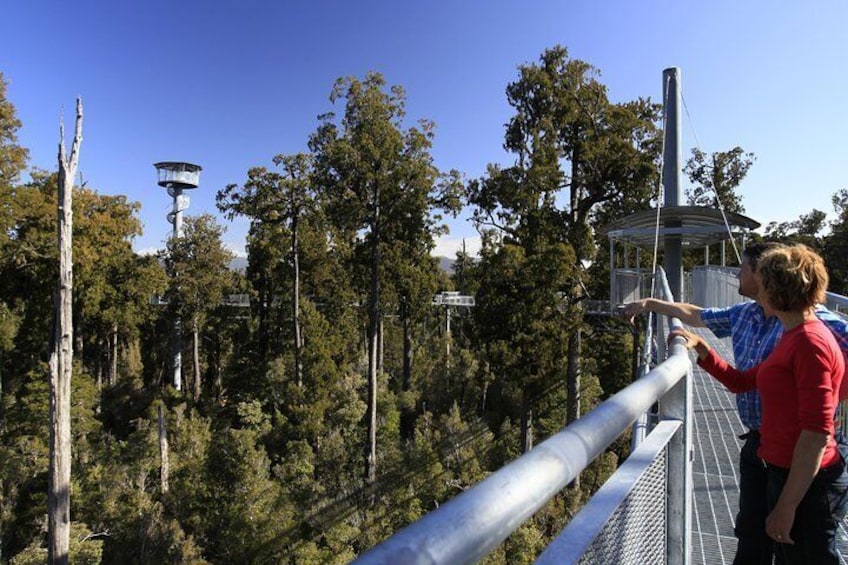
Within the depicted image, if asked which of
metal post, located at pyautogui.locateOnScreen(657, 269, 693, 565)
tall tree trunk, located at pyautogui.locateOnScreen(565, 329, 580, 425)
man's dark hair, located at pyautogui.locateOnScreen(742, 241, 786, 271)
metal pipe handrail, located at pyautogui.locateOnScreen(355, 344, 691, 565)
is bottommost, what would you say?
tall tree trunk, located at pyautogui.locateOnScreen(565, 329, 580, 425)

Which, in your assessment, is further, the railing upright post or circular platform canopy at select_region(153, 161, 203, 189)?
circular platform canopy at select_region(153, 161, 203, 189)

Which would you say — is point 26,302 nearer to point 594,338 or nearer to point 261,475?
point 261,475

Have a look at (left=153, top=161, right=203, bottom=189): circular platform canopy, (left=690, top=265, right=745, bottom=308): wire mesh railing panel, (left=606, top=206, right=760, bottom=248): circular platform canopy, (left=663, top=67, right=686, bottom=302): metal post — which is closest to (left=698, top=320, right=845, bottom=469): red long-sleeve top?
(left=690, top=265, right=745, bottom=308): wire mesh railing panel

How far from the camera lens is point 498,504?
2.02ft

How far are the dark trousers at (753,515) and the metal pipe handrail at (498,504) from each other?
153 centimetres

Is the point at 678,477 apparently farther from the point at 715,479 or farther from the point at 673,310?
the point at 715,479

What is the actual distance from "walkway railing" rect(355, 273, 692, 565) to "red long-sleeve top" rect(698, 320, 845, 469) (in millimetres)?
247

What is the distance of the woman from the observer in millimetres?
1547

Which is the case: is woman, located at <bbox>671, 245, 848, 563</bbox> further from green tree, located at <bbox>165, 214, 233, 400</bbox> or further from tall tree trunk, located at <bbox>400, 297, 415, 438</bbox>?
green tree, located at <bbox>165, 214, 233, 400</bbox>

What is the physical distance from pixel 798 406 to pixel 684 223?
8.63m

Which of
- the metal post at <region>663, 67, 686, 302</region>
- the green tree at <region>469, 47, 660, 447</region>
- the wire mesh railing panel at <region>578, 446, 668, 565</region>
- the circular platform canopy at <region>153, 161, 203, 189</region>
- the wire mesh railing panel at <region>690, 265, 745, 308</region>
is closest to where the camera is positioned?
the wire mesh railing panel at <region>578, 446, 668, 565</region>

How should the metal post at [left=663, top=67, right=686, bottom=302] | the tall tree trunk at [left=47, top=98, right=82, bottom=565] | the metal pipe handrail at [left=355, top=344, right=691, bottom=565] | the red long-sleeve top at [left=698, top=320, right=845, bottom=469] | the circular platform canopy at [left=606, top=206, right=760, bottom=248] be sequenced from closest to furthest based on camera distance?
the metal pipe handrail at [left=355, top=344, right=691, bottom=565] < the red long-sleeve top at [left=698, top=320, right=845, bottom=469] < the tall tree trunk at [left=47, top=98, right=82, bottom=565] < the metal post at [left=663, top=67, right=686, bottom=302] < the circular platform canopy at [left=606, top=206, right=760, bottom=248]

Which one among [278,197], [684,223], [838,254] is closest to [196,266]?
[278,197]

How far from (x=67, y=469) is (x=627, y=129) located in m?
14.4
